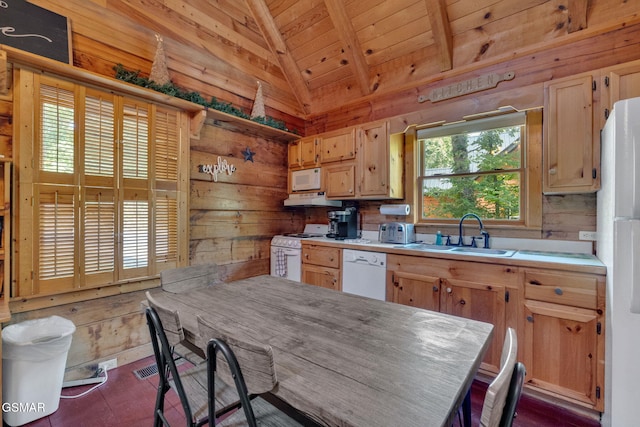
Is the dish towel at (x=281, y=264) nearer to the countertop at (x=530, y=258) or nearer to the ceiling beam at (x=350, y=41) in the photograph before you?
the countertop at (x=530, y=258)

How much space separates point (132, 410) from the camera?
185 centimetres

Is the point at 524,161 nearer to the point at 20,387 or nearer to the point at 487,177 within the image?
the point at 487,177

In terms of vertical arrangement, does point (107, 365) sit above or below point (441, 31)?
below

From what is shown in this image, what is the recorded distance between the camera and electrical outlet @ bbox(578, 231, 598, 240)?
2.24m

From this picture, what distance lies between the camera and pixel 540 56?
2506 millimetres

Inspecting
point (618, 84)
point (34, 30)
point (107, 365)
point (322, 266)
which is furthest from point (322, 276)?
point (34, 30)

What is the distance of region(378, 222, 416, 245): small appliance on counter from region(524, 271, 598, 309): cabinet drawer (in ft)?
3.80

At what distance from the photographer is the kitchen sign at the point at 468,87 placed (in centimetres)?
268

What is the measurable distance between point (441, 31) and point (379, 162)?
4.43 feet

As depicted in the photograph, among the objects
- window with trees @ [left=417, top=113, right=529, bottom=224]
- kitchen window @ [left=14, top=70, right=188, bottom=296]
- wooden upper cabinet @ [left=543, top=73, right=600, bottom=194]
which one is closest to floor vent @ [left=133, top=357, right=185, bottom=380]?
kitchen window @ [left=14, top=70, right=188, bottom=296]

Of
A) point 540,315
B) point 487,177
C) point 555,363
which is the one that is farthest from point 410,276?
point 487,177

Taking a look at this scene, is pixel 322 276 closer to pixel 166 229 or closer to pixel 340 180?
pixel 340 180

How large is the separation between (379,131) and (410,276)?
1.56 m

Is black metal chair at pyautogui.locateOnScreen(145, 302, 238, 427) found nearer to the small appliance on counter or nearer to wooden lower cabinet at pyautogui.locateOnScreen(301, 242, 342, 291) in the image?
wooden lower cabinet at pyautogui.locateOnScreen(301, 242, 342, 291)
